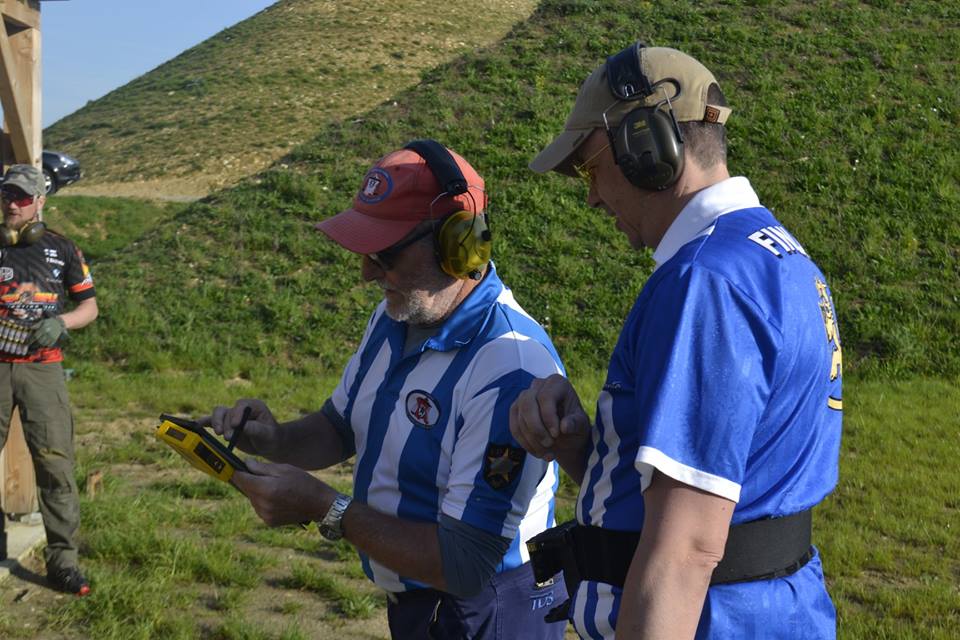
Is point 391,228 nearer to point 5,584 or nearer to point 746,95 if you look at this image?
point 5,584

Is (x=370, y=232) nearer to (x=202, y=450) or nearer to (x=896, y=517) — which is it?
(x=202, y=450)

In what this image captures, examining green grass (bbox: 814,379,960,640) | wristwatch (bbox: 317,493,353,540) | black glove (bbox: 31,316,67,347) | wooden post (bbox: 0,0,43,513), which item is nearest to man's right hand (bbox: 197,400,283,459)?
wristwatch (bbox: 317,493,353,540)

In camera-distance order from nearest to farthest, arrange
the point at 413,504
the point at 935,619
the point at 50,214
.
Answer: the point at 413,504, the point at 935,619, the point at 50,214

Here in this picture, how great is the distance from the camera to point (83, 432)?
9.09 metres

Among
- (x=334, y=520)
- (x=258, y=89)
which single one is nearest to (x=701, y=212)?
(x=334, y=520)

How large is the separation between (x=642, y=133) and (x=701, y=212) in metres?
0.19

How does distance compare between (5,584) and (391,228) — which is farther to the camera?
(5,584)

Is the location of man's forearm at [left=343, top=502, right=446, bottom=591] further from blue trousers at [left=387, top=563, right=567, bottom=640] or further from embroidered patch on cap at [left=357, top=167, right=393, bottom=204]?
embroidered patch on cap at [left=357, top=167, right=393, bottom=204]

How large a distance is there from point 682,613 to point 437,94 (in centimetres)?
1625

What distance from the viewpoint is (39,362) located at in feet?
19.0

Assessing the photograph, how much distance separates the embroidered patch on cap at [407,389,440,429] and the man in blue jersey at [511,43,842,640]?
487mm

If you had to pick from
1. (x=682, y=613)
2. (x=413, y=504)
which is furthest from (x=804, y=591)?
(x=413, y=504)

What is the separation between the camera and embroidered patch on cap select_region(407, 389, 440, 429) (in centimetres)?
251

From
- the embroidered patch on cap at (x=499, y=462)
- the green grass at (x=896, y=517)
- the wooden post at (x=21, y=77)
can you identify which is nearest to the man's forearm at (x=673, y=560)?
the embroidered patch on cap at (x=499, y=462)
